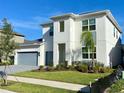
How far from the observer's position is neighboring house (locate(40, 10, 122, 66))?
26.4 meters

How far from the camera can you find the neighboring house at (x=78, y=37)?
2644 cm

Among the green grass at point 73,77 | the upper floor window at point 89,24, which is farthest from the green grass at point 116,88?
the upper floor window at point 89,24

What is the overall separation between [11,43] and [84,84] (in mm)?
6713

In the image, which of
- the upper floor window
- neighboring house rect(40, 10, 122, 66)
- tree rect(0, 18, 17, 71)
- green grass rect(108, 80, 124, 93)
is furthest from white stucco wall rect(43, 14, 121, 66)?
green grass rect(108, 80, 124, 93)

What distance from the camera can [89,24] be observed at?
27.7 metres

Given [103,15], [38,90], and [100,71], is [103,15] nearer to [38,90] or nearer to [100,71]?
[100,71]

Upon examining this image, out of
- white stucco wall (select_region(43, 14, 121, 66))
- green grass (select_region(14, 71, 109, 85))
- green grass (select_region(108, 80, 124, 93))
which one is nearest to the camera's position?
green grass (select_region(108, 80, 124, 93))

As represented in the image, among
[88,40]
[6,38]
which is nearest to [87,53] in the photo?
[88,40]

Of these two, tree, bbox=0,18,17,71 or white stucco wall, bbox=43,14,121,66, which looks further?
white stucco wall, bbox=43,14,121,66

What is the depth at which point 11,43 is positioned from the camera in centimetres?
1688

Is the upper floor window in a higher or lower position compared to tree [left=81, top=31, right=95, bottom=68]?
higher

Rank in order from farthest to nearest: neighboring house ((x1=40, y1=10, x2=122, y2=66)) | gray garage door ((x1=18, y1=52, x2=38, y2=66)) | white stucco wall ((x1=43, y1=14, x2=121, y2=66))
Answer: gray garage door ((x1=18, y1=52, x2=38, y2=66)) < neighboring house ((x1=40, y1=10, x2=122, y2=66)) < white stucco wall ((x1=43, y1=14, x2=121, y2=66))

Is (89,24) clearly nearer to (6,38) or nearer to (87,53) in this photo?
(87,53)

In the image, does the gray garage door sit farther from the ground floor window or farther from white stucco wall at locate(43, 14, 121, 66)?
the ground floor window
